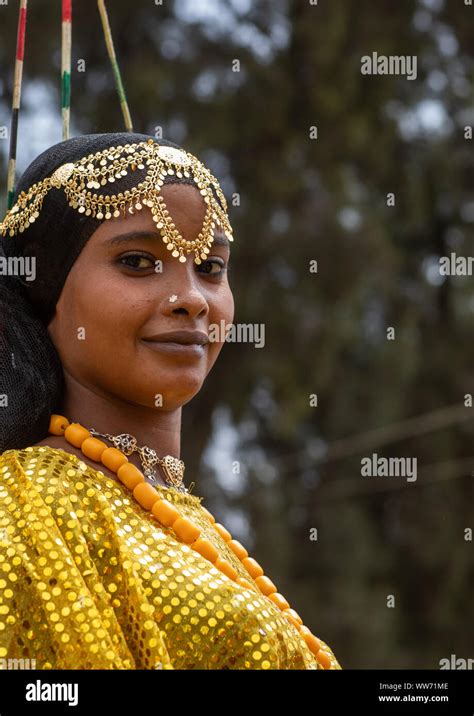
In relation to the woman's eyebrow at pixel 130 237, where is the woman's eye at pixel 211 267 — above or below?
below

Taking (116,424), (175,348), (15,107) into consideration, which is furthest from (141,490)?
(15,107)

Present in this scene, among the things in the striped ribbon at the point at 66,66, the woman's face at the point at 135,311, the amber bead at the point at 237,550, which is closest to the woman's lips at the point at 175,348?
the woman's face at the point at 135,311

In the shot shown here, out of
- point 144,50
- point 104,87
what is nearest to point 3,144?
point 104,87

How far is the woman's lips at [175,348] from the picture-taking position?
3074 millimetres

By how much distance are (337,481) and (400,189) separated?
147 inches

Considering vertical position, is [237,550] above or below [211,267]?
below

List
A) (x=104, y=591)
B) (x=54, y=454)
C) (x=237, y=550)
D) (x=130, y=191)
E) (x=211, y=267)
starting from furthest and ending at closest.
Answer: (x=237, y=550), (x=211, y=267), (x=130, y=191), (x=54, y=454), (x=104, y=591)

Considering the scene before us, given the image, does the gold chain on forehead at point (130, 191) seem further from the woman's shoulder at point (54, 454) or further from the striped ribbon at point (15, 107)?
the woman's shoulder at point (54, 454)

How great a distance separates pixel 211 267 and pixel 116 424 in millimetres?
446

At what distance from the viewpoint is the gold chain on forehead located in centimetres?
311

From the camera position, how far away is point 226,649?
2.78 m

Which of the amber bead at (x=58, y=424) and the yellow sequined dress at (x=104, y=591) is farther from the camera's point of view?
the amber bead at (x=58, y=424)

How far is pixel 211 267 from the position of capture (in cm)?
325

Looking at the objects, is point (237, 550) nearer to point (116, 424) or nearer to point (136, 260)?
point (116, 424)
